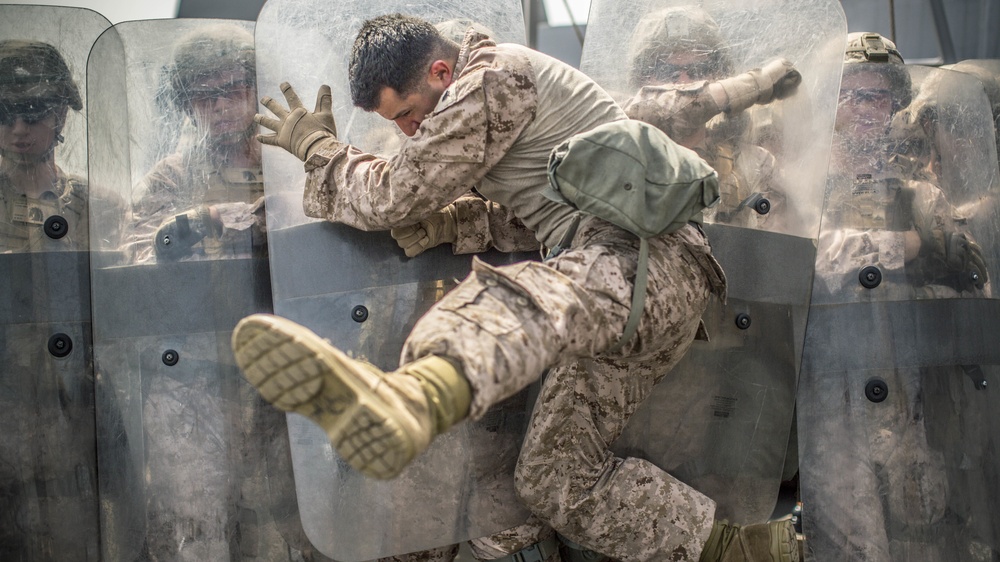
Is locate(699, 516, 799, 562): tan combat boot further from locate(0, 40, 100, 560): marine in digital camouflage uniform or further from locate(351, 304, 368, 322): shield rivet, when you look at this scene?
locate(0, 40, 100, 560): marine in digital camouflage uniform

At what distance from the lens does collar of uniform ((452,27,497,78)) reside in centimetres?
268

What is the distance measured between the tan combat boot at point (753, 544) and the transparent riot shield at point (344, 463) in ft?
1.81

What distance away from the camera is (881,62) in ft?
10.7

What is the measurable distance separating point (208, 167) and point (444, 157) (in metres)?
0.90

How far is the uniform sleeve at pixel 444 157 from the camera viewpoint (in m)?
2.54

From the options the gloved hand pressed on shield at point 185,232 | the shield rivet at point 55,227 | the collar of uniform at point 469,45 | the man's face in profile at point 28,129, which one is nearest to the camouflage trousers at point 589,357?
the collar of uniform at point 469,45

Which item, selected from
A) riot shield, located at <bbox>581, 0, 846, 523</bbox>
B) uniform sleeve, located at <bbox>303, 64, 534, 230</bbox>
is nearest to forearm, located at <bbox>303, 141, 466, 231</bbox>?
uniform sleeve, located at <bbox>303, 64, 534, 230</bbox>

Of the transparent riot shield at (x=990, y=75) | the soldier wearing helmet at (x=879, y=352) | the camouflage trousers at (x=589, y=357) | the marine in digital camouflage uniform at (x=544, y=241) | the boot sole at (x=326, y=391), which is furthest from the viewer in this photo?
the transparent riot shield at (x=990, y=75)

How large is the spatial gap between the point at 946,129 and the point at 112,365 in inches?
105

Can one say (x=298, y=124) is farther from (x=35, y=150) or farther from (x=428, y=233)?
(x=35, y=150)

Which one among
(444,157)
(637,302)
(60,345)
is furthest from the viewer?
(60,345)

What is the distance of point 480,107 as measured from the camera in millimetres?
2535

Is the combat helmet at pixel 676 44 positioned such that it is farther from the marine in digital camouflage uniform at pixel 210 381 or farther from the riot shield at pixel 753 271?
the marine in digital camouflage uniform at pixel 210 381

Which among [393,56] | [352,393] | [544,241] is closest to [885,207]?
[544,241]
